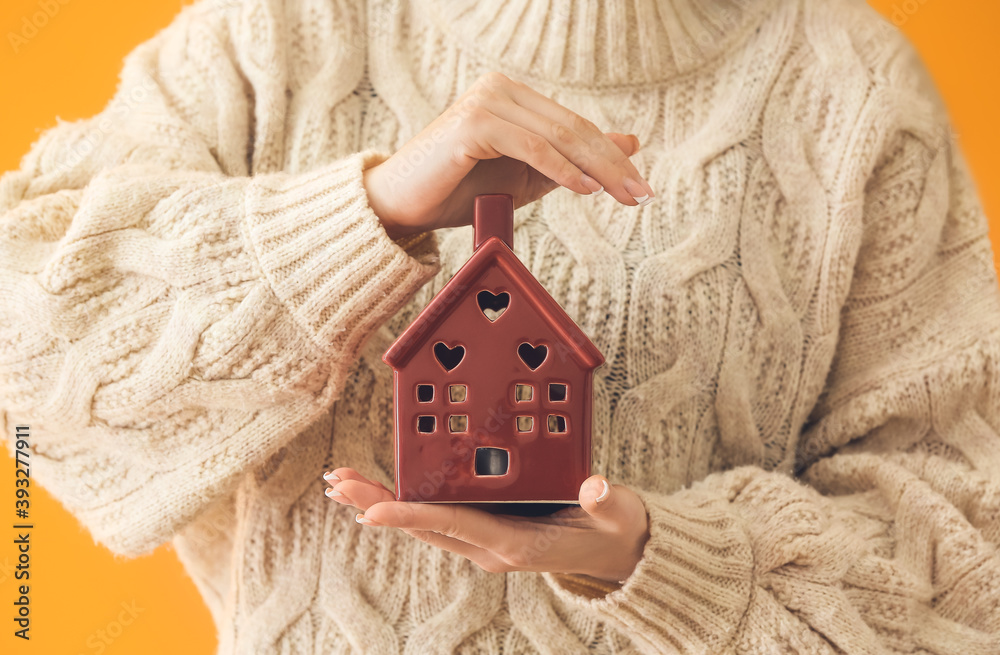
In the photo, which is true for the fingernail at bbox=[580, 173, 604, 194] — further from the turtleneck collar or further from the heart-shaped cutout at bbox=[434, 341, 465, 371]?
the turtleneck collar

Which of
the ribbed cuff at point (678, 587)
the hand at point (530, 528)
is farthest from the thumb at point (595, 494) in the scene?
the ribbed cuff at point (678, 587)

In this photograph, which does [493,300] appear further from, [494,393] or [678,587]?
[678,587]

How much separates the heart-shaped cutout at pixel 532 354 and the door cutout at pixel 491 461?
0.23 ft

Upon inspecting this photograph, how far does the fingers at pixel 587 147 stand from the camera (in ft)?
2.10

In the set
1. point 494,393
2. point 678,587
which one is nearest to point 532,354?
point 494,393

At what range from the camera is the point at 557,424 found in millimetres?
636

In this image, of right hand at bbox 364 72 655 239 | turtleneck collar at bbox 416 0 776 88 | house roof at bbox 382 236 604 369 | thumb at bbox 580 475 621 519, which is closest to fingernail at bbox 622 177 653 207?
right hand at bbox 364 72 655 239

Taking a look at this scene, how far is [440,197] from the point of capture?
67 cm

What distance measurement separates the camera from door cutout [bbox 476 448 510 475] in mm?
627

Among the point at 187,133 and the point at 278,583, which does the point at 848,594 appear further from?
the point at 187,133

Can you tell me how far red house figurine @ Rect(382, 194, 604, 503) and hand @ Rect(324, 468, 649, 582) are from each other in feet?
0.08

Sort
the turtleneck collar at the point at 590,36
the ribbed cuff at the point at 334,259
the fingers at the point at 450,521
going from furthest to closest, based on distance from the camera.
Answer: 1. the turtleneck collar at the point at 590,36
2. the ribbed cuff at the point at 334,259
3. the fingers at the point at 450,521

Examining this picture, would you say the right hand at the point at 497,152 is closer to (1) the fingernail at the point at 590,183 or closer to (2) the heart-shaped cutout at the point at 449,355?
(1) the fingernail at the point at 590,183

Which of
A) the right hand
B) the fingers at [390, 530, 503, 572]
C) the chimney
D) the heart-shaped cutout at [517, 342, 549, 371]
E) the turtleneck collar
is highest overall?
the turtleneck collar
